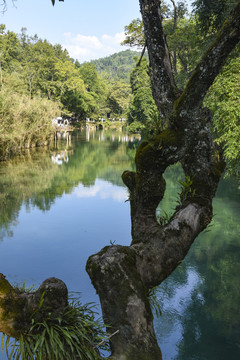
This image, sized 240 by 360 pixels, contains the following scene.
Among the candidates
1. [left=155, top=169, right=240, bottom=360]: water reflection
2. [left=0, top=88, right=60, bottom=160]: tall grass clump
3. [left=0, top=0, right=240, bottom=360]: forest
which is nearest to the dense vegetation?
[left=0, top=88, right=60, bottom=160]: tall grass clump

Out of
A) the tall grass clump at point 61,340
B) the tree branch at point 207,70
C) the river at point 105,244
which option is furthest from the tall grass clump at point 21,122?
the tall grass clump at point 61,340

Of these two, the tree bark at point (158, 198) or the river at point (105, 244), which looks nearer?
the tree bark at point (158, 198)

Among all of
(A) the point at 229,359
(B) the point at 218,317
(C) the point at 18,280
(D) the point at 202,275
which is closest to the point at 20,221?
(C) the point at 18,280

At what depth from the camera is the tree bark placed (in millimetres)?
2967

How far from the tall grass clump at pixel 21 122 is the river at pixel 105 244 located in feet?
6.90

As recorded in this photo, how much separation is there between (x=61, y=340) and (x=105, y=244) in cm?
787

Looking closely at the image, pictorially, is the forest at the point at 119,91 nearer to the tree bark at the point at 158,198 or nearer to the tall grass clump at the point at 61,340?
the tree bark at the point at 158,198

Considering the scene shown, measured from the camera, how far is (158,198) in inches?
152

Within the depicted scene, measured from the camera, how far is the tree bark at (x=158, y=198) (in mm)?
2967

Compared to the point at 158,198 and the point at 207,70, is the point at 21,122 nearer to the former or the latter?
the point at 158,198

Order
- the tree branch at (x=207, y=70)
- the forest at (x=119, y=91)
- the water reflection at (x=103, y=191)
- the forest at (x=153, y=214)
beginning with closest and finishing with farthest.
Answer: the forest at (x=153, y=214)
the tree branch at (x=207, y=70)
the forest at (x=119, y=91)
the water reflection at (x=103, y=191)

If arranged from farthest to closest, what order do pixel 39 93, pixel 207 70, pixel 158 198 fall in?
1. pixel 39 93
2. pixel 158 198
3. pixel 207 70

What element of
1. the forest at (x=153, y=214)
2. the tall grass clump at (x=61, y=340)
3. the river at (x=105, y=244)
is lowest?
the river at (x=105, y=244)

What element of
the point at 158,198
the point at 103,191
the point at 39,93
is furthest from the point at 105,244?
the point at 39,93
